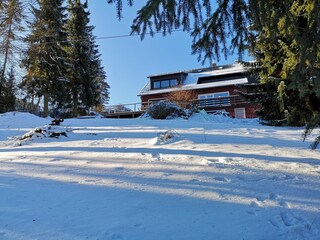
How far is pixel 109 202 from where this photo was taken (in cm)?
328

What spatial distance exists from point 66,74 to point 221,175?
2366cm

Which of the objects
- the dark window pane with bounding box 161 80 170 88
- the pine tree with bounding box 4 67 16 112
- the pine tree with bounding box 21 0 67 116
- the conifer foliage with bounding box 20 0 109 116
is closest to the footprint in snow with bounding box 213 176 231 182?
the conifer foliage with bounding box 20 0 109 116

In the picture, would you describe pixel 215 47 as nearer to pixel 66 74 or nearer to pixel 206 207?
pixel 206 207

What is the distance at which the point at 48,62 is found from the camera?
23.6m

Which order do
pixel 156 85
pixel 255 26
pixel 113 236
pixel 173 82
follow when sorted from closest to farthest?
pixel 113 236 < pixel 255 26 < pixel 173 82 < pixel 156 85

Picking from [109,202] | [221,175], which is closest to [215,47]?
[221,175]

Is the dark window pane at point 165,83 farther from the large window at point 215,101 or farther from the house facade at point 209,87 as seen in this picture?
the large window at point 215,101

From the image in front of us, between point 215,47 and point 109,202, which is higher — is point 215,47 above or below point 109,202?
above

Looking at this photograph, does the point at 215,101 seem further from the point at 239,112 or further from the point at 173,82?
the point at 173,82

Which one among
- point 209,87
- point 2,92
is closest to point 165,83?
point 209,87

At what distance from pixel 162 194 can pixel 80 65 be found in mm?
25227

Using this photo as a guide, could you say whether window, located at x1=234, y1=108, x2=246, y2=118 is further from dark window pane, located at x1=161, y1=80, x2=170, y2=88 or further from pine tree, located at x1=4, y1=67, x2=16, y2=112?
pine tree, located at x1=4, y1=67, x2=16, y2=112

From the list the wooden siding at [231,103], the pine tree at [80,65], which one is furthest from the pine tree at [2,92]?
the wooden siding at [231,103]

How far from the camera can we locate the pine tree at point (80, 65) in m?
26.7
